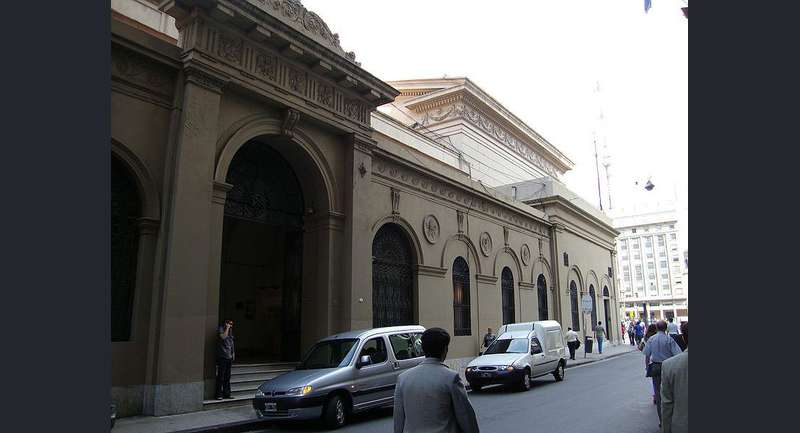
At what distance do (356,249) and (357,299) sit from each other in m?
1.41

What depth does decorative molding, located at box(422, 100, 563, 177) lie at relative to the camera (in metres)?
33.5

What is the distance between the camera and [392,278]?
17.8m

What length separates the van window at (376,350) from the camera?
10727 mm

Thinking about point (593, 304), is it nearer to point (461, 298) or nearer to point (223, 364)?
point (461, 298)

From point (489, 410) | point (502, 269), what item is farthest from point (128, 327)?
point (502, 269)

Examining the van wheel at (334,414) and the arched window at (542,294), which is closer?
the van wheel at (334,414)

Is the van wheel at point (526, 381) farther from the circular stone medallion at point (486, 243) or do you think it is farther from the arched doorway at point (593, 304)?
the arched doorway at point (593, 304)

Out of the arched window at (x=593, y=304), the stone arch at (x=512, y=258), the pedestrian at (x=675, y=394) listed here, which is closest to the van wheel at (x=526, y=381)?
the stone arch at (x=512, y=258)

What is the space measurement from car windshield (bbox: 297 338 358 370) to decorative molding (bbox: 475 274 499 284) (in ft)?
39.1

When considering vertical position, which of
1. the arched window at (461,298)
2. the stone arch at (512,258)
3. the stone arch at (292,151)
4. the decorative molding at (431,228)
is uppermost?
the stone arch at (292,151)

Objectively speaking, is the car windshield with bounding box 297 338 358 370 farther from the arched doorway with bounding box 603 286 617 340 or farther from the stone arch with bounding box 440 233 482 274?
the arched doorway with bounding box 603 286 617 340

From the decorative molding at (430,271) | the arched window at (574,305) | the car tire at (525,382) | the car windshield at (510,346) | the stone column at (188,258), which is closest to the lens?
the stone column at (188,258)

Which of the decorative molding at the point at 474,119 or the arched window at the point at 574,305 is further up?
the decorative molding at the point at 474,119

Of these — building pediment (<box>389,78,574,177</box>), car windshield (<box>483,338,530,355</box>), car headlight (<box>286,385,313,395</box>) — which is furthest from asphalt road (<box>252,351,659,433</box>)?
building pediment (<box>389,78,574,177</box>)
